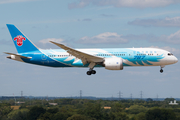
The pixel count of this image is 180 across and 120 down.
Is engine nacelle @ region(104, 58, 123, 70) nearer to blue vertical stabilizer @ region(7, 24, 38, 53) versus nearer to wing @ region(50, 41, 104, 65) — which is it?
wing @ region(50, 41, 104, 65)

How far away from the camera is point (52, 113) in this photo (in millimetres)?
103625

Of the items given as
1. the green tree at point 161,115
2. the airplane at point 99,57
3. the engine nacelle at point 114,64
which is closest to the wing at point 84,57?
the airplane at point 99,57

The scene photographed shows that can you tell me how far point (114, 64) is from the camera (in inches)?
1873

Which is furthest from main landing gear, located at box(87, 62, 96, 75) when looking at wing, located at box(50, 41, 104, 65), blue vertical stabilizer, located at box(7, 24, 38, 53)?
blue vertical stabilizer, located at box(7, 24, 38, 53)

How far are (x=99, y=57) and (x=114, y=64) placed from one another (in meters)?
3.06

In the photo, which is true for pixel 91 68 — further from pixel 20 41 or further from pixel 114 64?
pixel 20 41

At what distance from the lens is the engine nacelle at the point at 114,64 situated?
4747cm

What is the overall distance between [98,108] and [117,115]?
29.6ft

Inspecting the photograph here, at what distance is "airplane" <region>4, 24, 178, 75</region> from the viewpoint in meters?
48.1

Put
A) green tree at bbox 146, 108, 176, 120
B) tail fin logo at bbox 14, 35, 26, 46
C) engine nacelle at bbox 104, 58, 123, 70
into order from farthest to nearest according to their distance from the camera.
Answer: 1. green tree at bbox 146, 108, 176, 120
2. tail fin logo at bbox 14, 35, 26, 46
3. engine nacelle at bbox 104, 58, 123, 70

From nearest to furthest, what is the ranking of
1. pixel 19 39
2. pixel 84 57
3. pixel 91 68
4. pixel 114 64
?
pixel 114 64, pixel 84 57, pixel 91 68, pixel 19 39

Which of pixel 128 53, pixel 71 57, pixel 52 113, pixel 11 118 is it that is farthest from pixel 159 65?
pixel 11 118

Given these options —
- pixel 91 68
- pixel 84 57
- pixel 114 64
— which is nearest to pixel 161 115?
pixel 91 68

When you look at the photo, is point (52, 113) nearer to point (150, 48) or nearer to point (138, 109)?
point (138, 109)
